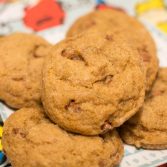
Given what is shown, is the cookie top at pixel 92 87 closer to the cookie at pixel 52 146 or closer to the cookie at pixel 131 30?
the cookie at pixel 52 146

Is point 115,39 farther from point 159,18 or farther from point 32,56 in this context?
point 159,18

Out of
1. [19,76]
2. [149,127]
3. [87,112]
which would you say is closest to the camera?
[87,112]

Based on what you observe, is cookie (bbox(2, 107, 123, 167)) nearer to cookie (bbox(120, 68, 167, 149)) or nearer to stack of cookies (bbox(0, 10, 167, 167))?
stack of cookies (bbox(0, 10, 167, 167))

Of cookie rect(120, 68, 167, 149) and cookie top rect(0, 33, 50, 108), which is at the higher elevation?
cookie top rect(0, 33, 50, 108)

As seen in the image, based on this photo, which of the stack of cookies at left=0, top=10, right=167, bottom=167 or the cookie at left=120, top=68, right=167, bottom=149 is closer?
the stack of cookies at left=0, top=10, right=167, bottom=167

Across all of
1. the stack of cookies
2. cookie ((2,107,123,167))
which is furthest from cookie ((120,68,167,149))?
cookie ((2,107,123,167))

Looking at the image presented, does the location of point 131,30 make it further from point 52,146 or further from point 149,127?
point 52,146

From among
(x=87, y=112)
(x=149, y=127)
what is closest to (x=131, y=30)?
(x=149, y=127)
